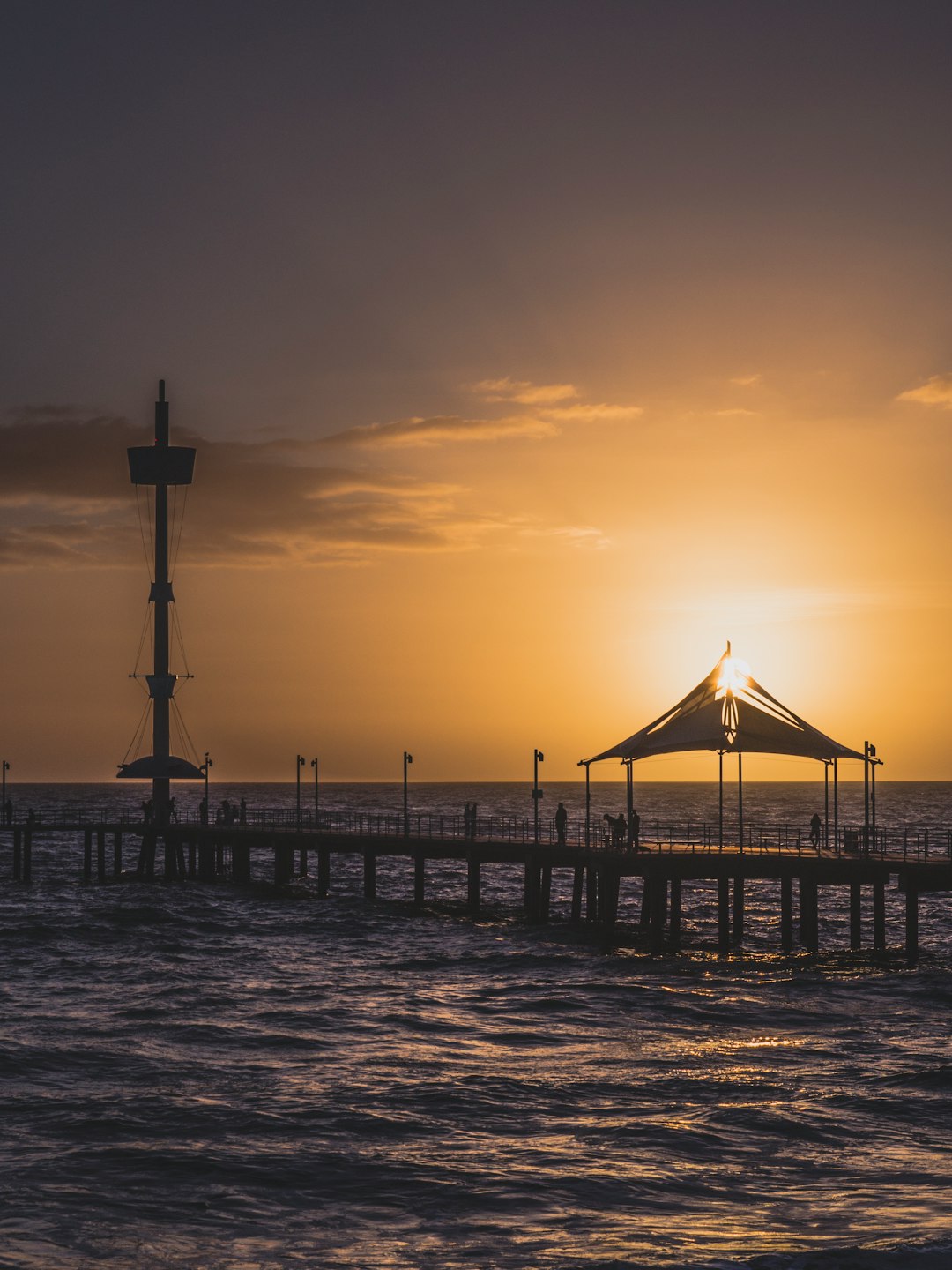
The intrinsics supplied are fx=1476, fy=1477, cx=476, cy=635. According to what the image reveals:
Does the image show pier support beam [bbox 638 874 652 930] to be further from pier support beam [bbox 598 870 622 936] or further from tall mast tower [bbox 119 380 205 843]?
tall mast tower [bbox 119 380 205 843]

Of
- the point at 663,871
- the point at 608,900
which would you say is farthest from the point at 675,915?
the point at 663,871

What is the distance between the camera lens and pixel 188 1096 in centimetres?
3111

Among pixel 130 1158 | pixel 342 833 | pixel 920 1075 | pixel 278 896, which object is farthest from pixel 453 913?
pixel 130 1158

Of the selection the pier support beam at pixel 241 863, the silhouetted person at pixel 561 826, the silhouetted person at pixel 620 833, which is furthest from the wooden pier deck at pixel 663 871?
the silhouetted person at pixel 561 826

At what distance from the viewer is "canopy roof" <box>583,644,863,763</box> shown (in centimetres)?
5716

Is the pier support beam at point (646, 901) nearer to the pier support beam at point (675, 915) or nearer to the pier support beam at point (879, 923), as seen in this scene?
the pier support beam at point (675, 915)

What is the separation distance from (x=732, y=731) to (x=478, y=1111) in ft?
98.8

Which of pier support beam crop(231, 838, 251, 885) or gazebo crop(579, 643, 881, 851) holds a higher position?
gazebo crop(579, 643, 881, 851)

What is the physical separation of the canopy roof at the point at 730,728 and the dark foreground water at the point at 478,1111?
7.95 metres

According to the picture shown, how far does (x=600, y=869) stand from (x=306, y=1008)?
60.8 ft

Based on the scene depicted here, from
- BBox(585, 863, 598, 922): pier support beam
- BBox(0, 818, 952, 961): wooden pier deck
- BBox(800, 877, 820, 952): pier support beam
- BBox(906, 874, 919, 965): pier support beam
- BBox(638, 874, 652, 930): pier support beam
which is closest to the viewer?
BBox(906, 874, 919, 965): pier support beam

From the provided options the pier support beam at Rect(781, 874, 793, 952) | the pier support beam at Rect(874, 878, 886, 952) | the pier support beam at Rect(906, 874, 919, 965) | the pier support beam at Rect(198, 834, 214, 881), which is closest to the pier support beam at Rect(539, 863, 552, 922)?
the pier support beam at Rect(781, 874, 793, 952)

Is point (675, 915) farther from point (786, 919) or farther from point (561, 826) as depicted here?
point (561, 826)

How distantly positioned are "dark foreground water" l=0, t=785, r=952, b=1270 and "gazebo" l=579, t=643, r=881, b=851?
7863 millimetres
